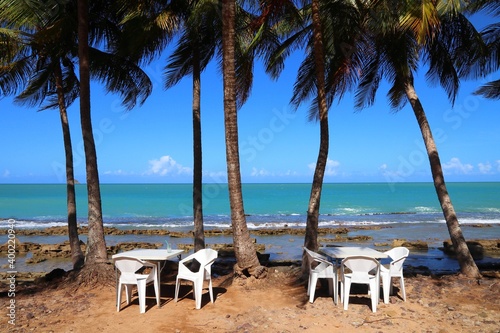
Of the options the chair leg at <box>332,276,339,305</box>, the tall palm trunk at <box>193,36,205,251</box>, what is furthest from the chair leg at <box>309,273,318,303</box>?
the tall palm trunk at <box>193,36,205,251</box>

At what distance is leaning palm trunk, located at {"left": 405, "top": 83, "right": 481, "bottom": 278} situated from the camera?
26.7 feet

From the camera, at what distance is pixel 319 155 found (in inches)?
340

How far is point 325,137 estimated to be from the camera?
8.56 metres

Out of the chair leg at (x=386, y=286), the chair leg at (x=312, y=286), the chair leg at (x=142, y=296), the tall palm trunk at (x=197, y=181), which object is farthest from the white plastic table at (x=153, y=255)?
the chair leg at (x=386, y=286)

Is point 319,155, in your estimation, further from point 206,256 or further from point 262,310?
point 262,310

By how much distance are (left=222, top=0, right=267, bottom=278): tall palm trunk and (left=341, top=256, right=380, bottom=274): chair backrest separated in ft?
7.10

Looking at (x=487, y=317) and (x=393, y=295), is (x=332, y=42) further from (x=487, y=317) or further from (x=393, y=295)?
(x=487, y=317)

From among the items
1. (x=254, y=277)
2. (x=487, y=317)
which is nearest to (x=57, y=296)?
(x=254, y=277)

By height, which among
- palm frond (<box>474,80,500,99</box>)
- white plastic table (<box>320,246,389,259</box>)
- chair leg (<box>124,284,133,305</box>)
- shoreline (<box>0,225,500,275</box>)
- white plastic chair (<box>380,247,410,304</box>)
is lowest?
shoreline (<box>0,225,500,275</box>)

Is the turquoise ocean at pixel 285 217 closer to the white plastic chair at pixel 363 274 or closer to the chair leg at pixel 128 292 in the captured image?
the chair leg at pixel 128 292

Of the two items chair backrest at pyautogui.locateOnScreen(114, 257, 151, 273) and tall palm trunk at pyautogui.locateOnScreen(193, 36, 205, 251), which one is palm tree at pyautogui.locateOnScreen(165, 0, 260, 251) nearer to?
tall palm trunk at pyautogui.locateOnScreen(193, 36, 205, 251)

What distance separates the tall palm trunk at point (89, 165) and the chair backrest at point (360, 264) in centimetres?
492

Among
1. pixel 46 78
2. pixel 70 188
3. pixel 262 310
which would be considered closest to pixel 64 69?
pixel 46 78

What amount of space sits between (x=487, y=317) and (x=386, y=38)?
20.6 ft
